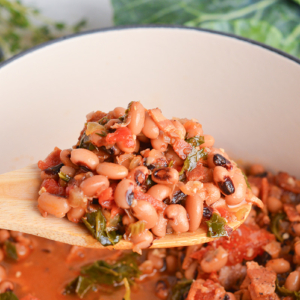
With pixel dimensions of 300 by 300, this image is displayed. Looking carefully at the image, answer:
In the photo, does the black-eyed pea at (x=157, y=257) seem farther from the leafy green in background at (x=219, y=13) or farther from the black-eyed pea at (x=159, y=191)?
the leafy green in background at (x=219, y=13)

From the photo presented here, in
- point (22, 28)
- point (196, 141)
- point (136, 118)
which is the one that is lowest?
point (196, 141)

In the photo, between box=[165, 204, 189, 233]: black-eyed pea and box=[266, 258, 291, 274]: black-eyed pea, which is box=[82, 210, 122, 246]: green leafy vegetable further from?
box=[266, 258, 291, 274]: black-eyed pea

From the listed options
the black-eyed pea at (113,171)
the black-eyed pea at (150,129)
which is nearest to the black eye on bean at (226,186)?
the black-eyed pea at (150,129)

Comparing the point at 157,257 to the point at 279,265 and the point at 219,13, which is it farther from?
the point at 219,13

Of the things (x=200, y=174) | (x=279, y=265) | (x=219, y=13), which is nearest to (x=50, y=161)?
(x=200, y=174)

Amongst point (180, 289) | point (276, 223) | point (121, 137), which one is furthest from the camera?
point (276, 223)

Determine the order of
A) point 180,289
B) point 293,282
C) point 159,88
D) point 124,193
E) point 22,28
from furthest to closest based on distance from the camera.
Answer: point 22,28 → point 159,88 → point 180,289 → point 293,282 → point 124,193

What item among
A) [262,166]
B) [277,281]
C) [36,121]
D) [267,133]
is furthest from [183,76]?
[277,281]

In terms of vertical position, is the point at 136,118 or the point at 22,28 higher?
the point at 22,28
